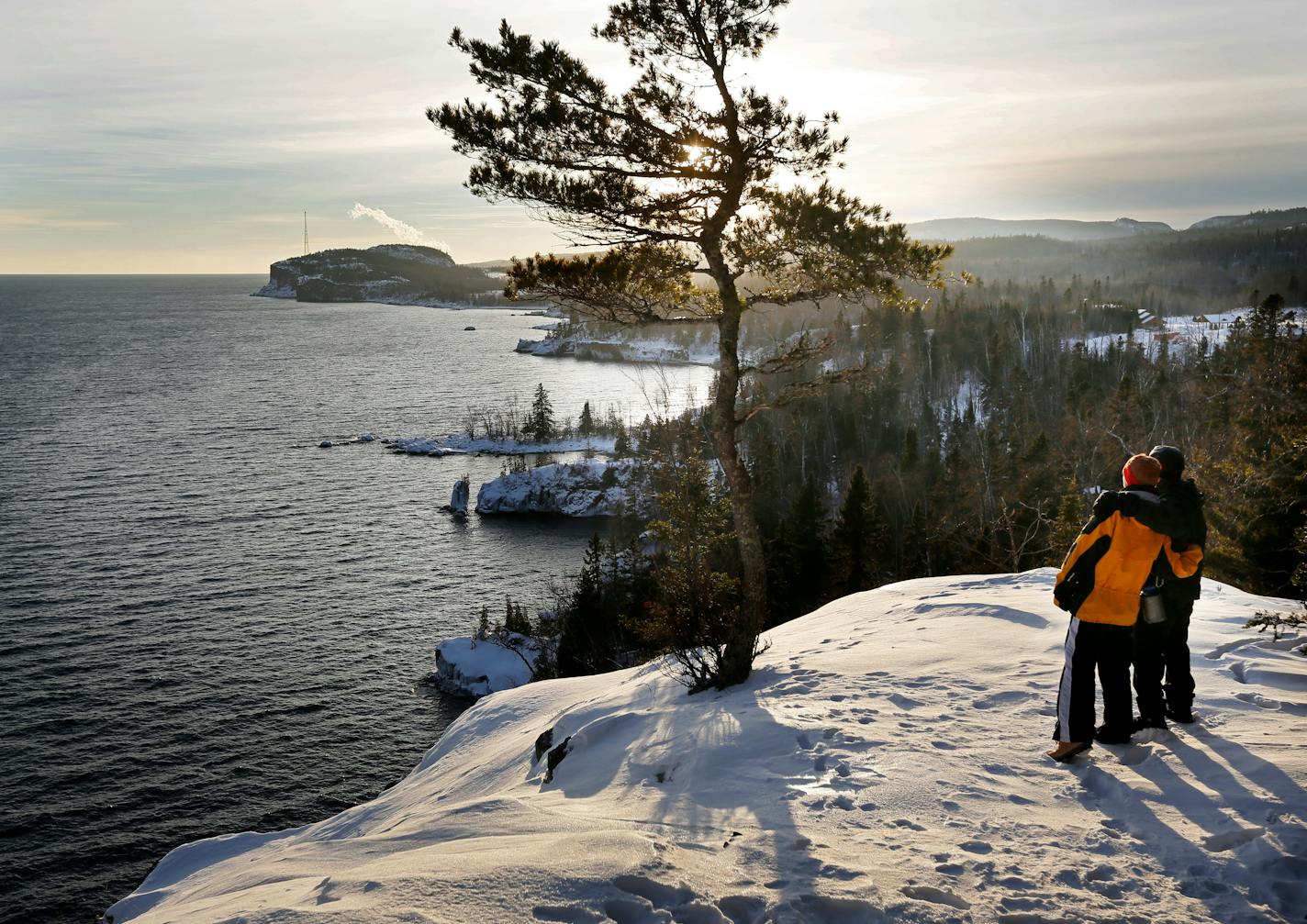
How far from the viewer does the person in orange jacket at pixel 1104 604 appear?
637 cm

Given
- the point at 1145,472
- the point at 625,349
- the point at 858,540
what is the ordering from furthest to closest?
1. the point at 625,349
2. the point at 858,540
3. the point at 1145,472

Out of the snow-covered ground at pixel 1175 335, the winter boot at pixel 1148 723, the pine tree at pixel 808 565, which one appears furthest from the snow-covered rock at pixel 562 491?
the snow-covered ground at pixel 1175 335

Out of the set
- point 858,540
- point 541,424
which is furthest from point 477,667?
point 541,424

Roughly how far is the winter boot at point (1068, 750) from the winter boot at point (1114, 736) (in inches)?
8.4

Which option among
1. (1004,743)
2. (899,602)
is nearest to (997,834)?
(1004,743)

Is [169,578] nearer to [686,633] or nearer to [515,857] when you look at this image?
[686,633]

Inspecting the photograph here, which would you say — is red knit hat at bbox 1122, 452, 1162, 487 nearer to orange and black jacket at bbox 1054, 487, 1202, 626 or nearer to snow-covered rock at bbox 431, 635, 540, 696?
orange and black jacket at bbox 1054, 487, 1202, 626

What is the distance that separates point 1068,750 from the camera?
6.45 m

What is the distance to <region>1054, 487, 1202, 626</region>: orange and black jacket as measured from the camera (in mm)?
6352

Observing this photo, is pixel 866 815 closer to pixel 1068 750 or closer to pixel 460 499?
pixel 1068 750

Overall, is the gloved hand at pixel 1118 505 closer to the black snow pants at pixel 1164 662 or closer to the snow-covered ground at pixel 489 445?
the black snow pants at pixel 1164 662

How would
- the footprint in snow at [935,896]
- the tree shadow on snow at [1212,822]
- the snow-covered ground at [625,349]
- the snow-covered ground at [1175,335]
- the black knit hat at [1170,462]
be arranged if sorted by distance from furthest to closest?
1. the snow-covered ground at [625,349]
2. the snow-covered ground at [1175,335]
3. the black knit hat at [1170,462]
4. the footprint in snow at [935,896]
5. the tree shadow on snow at [1212,822]

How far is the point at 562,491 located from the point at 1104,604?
213 feet

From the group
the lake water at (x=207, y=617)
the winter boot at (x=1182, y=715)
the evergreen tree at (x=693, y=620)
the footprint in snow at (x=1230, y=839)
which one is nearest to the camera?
the footprint in snow at (x=1230, y=839)
